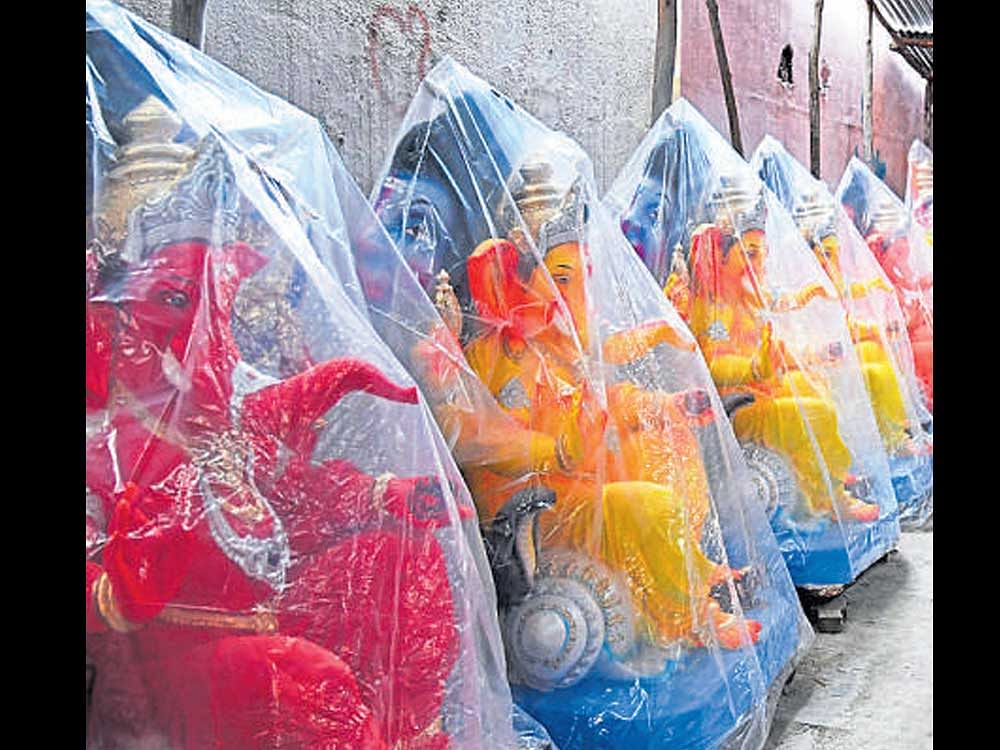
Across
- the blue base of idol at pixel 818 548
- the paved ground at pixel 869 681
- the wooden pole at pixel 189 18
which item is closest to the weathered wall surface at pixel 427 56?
the wooden pole at pixel 189 18

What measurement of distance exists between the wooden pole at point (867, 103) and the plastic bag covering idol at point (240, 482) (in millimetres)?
7545

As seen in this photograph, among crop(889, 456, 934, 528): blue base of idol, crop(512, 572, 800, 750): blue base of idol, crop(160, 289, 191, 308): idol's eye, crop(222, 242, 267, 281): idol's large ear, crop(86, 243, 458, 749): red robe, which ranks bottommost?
crop(889, 456, 934, 528): blue base of idol

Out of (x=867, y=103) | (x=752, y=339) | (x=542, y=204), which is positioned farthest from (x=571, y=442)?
(x=867, y=103)

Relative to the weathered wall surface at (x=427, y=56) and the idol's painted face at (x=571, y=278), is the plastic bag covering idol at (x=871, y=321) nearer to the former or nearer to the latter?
the weathered wall surface at (x=427, y=56)

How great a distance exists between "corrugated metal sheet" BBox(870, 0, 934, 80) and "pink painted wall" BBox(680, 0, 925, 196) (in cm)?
10

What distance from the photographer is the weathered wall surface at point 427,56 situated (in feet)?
8.86

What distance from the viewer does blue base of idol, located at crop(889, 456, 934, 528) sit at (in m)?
3.98

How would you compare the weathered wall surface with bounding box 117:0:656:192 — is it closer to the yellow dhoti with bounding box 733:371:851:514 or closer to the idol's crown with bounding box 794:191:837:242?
the idol's crown with bounding box 794:191:837:242

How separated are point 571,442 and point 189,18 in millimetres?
1048

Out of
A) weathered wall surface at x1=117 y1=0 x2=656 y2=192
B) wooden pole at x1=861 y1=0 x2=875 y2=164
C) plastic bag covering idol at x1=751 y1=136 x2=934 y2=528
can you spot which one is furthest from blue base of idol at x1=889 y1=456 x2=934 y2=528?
wooden pole at x1=861 y1=0 x2=875 y2=164

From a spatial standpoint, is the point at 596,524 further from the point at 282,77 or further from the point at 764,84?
the point at 764,84

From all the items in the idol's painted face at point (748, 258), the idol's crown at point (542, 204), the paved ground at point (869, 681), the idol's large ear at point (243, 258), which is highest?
the idol's crown at point (542, 204)

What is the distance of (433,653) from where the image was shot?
4.69 feet
